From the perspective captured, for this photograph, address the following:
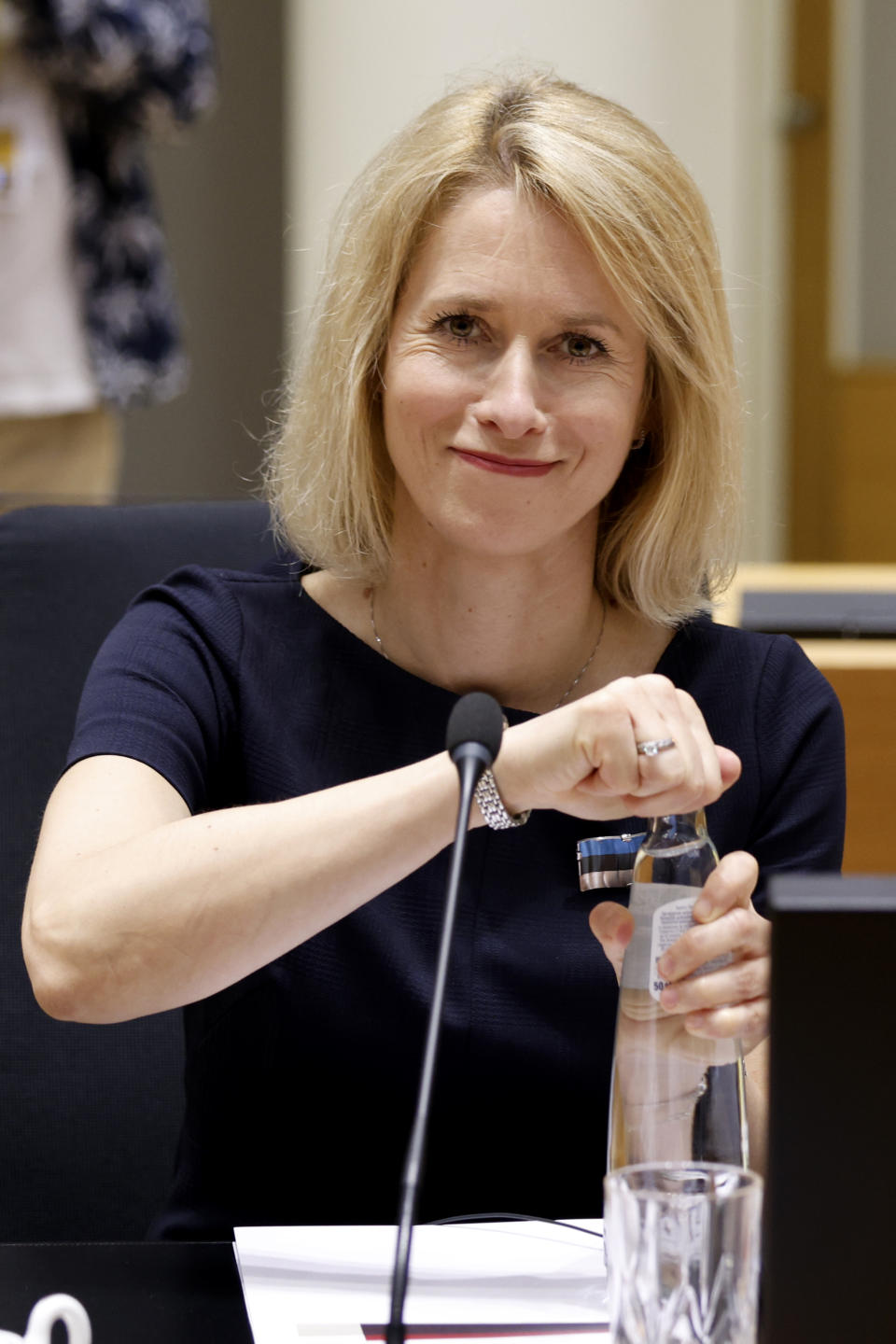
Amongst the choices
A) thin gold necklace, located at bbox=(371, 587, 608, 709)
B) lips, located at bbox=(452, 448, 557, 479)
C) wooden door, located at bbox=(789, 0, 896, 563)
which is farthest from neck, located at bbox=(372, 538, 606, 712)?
wooden door, located at bbox=(789, 0, 896, 563)

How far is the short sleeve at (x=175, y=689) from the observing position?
3.70ft

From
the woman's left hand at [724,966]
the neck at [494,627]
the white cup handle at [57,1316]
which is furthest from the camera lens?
the neck at [494,627]

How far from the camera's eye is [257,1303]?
0.83 m

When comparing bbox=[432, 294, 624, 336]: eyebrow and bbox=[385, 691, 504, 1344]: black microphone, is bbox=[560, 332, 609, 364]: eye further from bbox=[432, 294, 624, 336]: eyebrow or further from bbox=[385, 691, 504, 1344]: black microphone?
bbox=[385, 691, 504, 1344]: black microphone

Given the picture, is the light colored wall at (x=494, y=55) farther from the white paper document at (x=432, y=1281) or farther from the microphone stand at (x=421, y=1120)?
the microphone stand at (x=421, y=1120)

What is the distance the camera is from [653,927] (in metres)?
0.88

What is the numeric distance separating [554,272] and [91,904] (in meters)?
0.51

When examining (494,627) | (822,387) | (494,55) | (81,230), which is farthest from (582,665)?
(822,387)

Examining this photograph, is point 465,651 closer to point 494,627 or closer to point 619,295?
point 494,627

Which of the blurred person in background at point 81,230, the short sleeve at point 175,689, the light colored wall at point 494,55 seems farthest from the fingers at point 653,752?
the light colored wall at point 494,55

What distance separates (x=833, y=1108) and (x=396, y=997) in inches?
23.9

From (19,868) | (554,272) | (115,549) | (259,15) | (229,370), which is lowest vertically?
(19,868)

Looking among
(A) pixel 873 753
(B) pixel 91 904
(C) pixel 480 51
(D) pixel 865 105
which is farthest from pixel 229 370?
(B) pixel 91 904

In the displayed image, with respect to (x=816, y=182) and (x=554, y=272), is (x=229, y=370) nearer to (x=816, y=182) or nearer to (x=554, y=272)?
(x=816, y=182)
